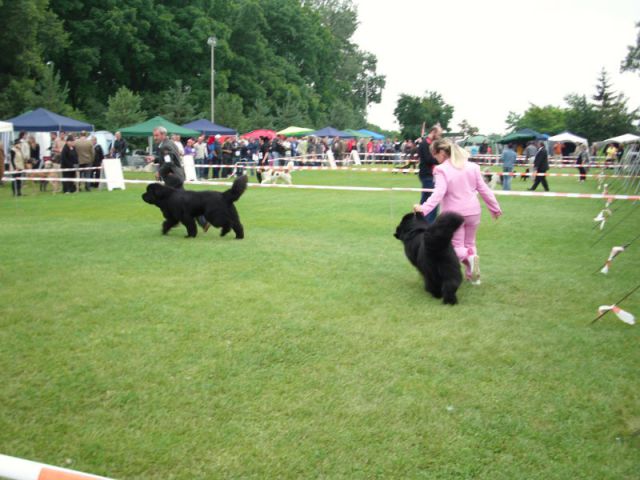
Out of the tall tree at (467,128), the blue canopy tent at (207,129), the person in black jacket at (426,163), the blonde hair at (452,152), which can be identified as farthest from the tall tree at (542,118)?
the blonde hair at (452,152)

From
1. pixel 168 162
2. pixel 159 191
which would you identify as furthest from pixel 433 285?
pixel 168 162

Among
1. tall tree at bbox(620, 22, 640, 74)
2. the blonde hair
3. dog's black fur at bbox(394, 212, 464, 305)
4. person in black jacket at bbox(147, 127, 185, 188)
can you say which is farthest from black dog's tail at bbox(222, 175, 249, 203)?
tall tree at bbox(620, 22, 640, 74)

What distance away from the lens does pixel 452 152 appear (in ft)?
24.5

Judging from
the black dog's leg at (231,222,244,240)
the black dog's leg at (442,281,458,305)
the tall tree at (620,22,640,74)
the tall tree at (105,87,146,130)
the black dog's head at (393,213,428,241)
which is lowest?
the black dog's leg at (442,281,458,305)

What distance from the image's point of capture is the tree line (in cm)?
3466

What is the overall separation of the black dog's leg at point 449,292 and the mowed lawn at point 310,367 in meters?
0.12

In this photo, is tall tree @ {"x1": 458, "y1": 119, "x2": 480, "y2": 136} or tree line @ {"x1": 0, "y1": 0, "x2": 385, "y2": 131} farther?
tall tree @ {"x1": 458, "y1": 119, "x2": 480, "y2": 136}

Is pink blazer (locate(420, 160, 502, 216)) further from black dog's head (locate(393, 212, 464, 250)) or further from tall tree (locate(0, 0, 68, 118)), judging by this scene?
tall tree (locate(0, 0, 68, 118))

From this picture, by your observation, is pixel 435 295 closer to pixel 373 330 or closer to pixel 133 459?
pixel 373 330

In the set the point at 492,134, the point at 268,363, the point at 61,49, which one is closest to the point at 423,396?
the point at 268,363

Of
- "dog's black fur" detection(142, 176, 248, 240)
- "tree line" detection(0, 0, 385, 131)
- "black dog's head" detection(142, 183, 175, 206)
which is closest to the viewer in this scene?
"dog's black fur" detection(142, 176, 248, 240)

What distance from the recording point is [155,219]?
13.8 metres

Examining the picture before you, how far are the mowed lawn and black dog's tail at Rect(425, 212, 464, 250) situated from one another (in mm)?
719

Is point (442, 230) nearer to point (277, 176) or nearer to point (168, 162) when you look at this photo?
point (168, 162)
